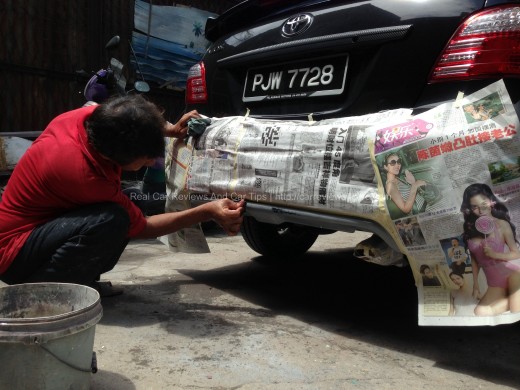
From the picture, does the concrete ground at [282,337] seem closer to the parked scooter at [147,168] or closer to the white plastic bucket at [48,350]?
the white plastic bucket at [48,350]

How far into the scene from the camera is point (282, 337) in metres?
2.10

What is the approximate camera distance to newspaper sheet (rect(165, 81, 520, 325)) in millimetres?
1592

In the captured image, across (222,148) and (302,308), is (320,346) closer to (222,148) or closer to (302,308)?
(302,308)

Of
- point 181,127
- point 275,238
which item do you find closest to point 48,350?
point 181,127

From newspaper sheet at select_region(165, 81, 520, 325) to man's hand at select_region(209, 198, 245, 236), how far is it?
284mm

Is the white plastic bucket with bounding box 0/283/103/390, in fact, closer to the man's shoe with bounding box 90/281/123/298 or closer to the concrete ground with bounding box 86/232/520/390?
the concrete ground with bounding box 86/232/520/390

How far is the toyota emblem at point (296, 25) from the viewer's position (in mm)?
2207

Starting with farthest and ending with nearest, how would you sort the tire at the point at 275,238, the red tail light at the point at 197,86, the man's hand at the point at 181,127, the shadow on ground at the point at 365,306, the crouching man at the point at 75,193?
the tire at the point at 275,238, the red tail light at the point at 197,86, the man's hand at the point at 181,127, the shadow on ground at the point at 365,306, the crouching man at the point at 75,193

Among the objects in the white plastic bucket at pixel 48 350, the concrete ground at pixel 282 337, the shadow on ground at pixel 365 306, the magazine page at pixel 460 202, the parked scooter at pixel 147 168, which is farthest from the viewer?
the parked scooter at pixel 147 168

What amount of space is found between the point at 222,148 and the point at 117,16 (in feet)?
15.1

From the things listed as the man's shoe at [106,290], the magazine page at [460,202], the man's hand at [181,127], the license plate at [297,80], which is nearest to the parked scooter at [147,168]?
the man's hand at [181,127]

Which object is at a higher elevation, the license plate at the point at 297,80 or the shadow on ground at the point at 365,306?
the license plate at the point at 297,80

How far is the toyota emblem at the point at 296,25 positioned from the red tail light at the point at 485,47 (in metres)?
0.66

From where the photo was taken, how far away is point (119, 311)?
2.38 meters
